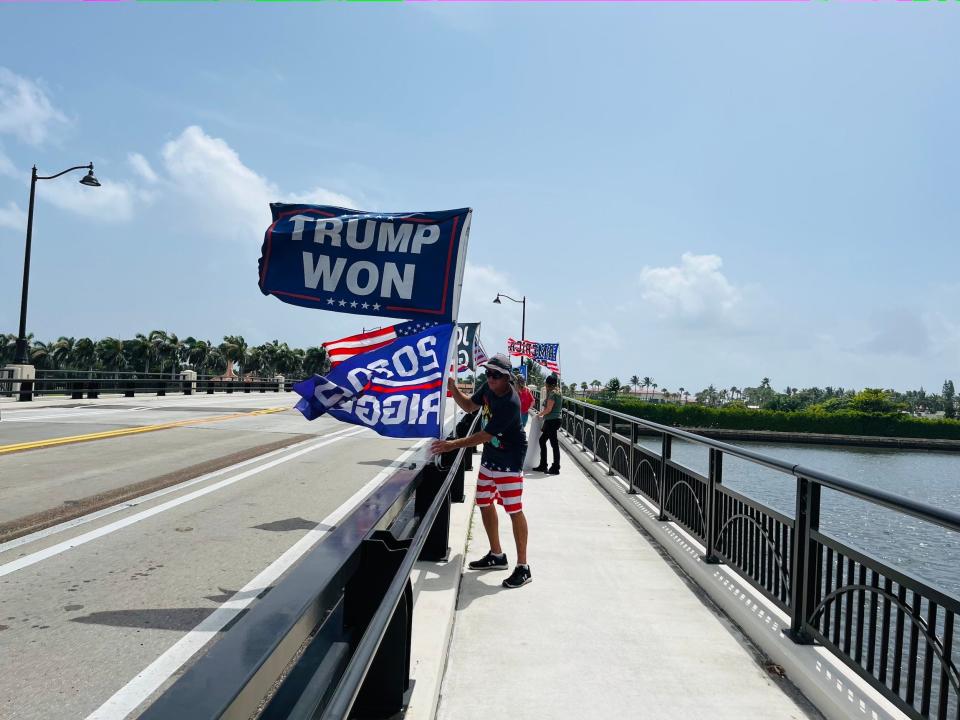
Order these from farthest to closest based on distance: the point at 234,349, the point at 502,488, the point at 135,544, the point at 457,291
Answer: the point at 234,349, the point at 135,544, the point at 502,488, the point at 457,291

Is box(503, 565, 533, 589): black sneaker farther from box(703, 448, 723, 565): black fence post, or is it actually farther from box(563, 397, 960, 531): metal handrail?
box(563, 397, 960, 531): metal handrail

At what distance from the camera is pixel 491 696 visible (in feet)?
12.4

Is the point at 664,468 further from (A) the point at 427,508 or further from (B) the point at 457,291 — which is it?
(B) the point at 457,291

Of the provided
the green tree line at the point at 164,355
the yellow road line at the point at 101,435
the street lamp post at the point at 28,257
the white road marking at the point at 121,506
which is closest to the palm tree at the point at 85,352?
the green tree line at the point at 164,355

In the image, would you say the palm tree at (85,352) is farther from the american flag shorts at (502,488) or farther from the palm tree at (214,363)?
the american flag shorts at (502,488)

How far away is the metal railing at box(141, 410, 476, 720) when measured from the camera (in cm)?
159

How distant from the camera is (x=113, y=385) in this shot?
35.1m

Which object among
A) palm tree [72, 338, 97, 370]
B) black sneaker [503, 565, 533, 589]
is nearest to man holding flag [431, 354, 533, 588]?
black sneaker [503, 565, 533, 589]

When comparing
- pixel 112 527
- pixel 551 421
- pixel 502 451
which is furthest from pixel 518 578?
pixel 551 421

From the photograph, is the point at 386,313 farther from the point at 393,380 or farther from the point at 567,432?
the point at 567,432

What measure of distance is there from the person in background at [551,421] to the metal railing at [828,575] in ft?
14.4

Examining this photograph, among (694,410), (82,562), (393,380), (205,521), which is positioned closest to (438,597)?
(393,380)

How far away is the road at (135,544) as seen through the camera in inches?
156

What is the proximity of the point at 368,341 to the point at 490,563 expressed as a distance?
228 centimetres
